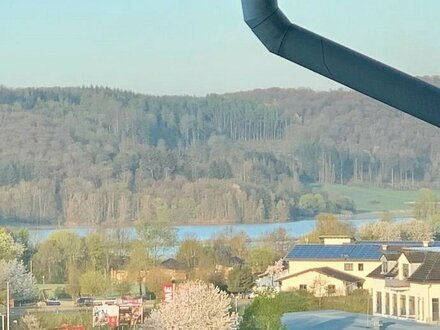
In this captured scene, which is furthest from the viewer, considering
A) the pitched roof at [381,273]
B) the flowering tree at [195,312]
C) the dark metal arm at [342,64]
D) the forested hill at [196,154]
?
the forested hill at [196,154]

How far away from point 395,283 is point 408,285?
0.26 m

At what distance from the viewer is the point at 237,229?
25.8ft

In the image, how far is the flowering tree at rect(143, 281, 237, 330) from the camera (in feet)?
20.7

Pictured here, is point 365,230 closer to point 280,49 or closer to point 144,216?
point 144,216

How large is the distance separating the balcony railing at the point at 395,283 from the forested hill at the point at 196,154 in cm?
222

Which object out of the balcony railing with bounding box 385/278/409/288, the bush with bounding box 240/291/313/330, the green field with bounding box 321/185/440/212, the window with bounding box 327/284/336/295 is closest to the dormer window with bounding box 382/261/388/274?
the balcony railing with bounding box 385/278/409/288

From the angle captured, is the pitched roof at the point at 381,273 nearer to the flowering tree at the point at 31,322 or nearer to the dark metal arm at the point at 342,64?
the flowering tree at the point at 31,322

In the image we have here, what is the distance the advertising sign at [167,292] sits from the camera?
6.71 metres

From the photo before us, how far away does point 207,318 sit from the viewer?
6.30 meters

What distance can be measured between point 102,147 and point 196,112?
0.80 m

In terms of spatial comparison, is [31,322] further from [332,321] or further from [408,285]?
[408,285]

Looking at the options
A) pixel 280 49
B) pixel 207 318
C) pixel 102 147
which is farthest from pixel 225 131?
pixel 280 49

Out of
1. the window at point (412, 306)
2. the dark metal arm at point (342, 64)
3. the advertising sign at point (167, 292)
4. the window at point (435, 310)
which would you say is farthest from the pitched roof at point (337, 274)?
the dark metal arm at point (342, 64)

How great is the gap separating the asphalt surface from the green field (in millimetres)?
1596
